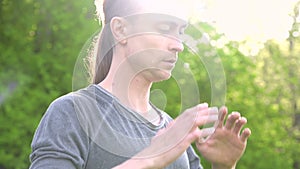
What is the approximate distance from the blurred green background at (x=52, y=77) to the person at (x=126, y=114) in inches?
199

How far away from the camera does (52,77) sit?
7.23 metres

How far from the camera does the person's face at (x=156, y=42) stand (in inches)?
66.4

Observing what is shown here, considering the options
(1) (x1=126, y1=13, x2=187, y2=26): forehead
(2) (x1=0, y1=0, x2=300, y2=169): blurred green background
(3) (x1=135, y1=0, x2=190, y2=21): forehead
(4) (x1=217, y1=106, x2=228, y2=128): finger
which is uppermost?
(3) (x1=135, y1=0, x2=190, y2=21): forehead

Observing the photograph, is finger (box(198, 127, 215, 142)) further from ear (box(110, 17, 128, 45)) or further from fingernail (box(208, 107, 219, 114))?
ear (box(110, 17, 128, 45))

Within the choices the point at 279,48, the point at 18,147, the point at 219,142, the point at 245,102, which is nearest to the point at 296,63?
the point at 279,48

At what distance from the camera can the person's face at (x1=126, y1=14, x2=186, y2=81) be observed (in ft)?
5.53

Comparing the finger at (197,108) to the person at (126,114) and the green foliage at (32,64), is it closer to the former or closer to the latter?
the person at (126,114)

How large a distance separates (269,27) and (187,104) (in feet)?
22.6

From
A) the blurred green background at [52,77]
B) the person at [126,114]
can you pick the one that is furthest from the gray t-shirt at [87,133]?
the blurred green background at [52,77]

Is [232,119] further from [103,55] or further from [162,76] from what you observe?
[103,55]

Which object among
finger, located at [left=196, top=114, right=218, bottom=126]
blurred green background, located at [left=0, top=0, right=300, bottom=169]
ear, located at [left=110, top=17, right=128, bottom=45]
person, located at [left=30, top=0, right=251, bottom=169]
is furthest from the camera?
blurred green background, located at [left=0, top=0, right=300, bottom=169]

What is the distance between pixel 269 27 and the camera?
27.5ft

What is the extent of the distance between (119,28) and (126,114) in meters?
0.24

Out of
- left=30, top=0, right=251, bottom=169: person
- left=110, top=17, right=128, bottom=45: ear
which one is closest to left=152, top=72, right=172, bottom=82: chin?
left=30, top=0, right=251, bottom=169: person
